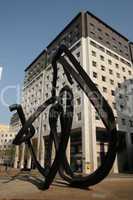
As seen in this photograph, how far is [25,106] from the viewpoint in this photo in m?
52.9

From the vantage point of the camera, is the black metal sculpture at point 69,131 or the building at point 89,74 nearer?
the black metal sculpture at point 69,131

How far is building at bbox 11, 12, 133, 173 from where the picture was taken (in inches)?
1163

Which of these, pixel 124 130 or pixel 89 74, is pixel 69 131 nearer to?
pixel 89 74

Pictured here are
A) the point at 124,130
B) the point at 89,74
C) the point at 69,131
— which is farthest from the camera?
the point at 124,130

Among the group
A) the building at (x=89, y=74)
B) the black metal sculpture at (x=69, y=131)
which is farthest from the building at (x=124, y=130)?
the black metal sculpture at (x=69, y=131)

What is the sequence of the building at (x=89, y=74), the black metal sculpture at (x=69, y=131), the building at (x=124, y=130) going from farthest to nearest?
the building at (x=124, y=130) → the building at (x=89, y=74) → the black metal sculpture at (x=69, y=131)

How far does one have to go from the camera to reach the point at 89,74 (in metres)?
33.3

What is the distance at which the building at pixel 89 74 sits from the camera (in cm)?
2955

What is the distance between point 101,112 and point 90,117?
21058 mm

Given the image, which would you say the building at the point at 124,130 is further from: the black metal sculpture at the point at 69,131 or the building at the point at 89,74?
the black metal sculpture at the point at 69,131

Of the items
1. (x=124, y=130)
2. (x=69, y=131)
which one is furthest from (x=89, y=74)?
(x=69, y=131)

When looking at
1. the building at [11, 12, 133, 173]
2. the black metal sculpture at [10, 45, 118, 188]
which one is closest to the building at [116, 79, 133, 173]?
the building at [11, 12, 133, 173]

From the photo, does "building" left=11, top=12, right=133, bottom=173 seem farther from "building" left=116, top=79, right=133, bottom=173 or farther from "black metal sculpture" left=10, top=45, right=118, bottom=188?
"black metal sculpture" left=10, top=45, right=118, bottom=188

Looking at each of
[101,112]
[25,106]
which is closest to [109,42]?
[25,106]
